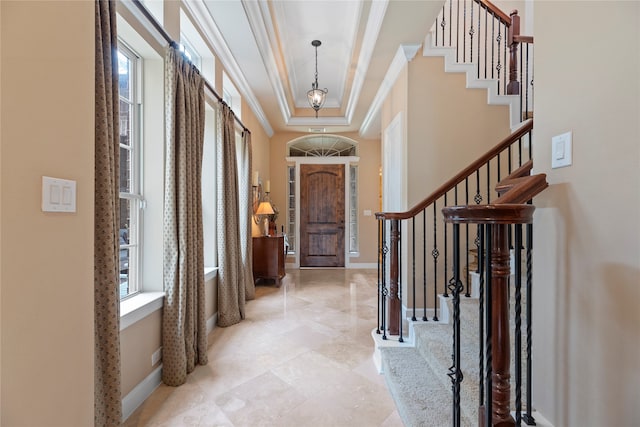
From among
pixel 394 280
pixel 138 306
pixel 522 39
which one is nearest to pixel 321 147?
pixel 522 39

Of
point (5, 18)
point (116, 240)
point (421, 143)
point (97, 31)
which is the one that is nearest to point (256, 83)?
point (421, 143)

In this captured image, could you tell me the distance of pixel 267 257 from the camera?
4.99 m

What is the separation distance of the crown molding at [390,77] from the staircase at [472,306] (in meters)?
0.19

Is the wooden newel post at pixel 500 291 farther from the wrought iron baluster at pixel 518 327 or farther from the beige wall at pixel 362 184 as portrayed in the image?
the beige wall at pixel 362 184

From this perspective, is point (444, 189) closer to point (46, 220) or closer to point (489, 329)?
point (489, 329)

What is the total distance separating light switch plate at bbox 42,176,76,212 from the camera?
1041 mm

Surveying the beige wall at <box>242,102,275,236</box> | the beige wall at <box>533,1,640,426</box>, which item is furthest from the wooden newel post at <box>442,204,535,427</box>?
the beige wall at <box>242,102,275,236</box>

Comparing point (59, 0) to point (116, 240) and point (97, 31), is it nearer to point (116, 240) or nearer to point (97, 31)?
point (97, 31)

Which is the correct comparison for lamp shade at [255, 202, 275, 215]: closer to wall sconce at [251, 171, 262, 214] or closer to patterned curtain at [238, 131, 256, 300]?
wall sconce at [251, 171, 262, 214]

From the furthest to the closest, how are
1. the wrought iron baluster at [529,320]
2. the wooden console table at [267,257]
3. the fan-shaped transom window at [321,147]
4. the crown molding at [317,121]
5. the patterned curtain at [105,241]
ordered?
the fan-shaped transom window at [321,147] → the crown molding at [317,121] → the wooden console table at [267,257] → the patterned curtain at [105,241] → the wrought iron baluster at [529,320]

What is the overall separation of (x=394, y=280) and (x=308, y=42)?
10.5ft

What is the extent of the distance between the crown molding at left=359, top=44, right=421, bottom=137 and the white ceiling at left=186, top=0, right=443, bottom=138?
35 millimetres

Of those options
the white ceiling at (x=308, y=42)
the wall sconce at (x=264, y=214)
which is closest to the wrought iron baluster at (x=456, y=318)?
the white ceiling at (x=308, y=42)

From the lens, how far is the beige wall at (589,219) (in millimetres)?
983
